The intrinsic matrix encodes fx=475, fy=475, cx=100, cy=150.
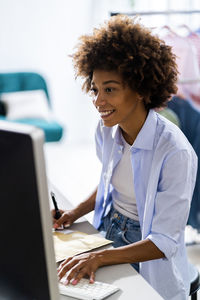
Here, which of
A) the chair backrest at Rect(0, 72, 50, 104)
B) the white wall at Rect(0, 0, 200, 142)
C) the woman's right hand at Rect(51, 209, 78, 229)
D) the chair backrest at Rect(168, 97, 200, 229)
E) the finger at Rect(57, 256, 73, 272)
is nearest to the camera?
the finger at Rect(57, 256, 73, 272)

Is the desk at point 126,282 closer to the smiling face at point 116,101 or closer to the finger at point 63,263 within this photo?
the finger at point 63,263

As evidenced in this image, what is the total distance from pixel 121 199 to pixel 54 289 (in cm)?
88

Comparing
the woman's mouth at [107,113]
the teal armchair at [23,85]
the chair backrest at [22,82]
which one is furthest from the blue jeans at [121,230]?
the chair backrest at [22,82]

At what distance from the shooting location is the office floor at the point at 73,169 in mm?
4281

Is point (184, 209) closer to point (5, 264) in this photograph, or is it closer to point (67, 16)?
point (5, 264)

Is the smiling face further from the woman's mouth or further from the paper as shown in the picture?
the paper

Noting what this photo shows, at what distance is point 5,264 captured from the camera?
2.77 ft

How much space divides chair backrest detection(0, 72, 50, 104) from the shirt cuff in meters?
4.34

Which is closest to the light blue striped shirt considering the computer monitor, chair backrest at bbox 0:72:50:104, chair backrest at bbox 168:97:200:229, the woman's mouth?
the woman's mouth

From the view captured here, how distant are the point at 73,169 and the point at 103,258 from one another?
3.67 meters

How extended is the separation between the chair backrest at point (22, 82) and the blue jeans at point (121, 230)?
402 cm

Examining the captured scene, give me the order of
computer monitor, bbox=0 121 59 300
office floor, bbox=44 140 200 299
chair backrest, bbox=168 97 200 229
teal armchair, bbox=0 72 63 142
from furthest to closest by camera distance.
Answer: teal armchair, bbox=0 72 63 142
office floor, bbox=44 140 200 299
chair backrest, bbox=168 97 200 229
computer monitor, bbox=0 121 59 300

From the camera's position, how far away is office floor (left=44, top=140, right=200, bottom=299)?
428 cm

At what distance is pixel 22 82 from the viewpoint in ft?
18.2
